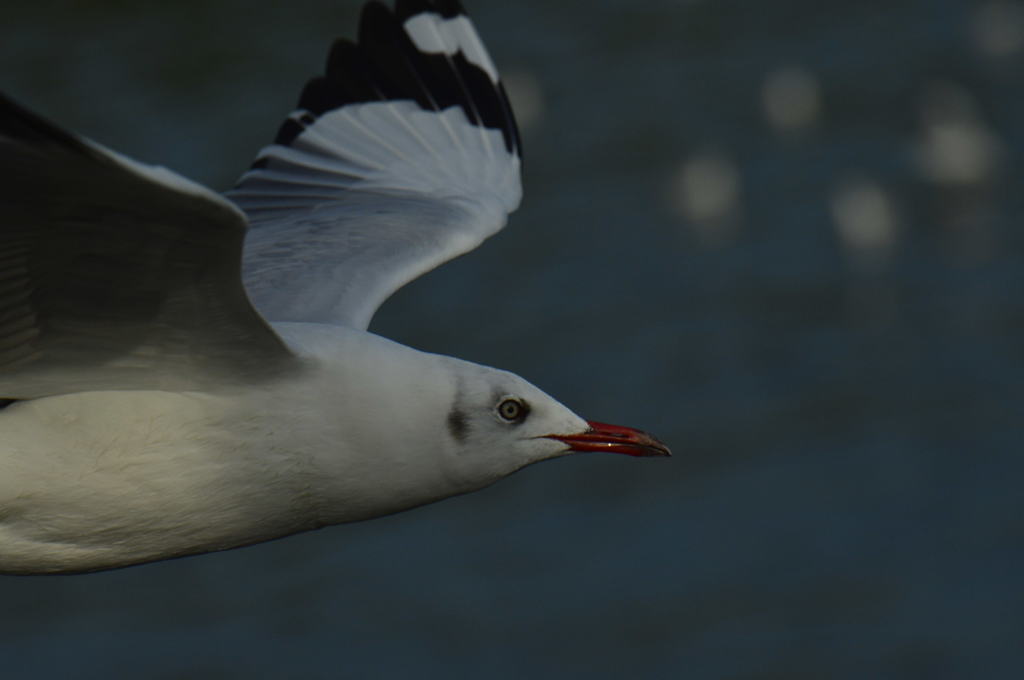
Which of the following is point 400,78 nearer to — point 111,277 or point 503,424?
point 503,424

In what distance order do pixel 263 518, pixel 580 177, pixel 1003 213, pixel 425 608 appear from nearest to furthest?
pixel 263 518 → pixel 425 608 → pixel 1003 213 → pixel 580 177

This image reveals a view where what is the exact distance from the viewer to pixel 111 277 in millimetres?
3807

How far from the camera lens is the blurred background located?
12.1 metres

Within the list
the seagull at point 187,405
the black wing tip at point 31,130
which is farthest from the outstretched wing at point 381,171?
the black wing tip at point 31,130

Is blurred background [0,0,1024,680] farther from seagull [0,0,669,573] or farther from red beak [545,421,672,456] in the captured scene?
seagull [0,0,669,573]

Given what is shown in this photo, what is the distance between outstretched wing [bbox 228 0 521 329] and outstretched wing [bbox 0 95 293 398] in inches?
32.3

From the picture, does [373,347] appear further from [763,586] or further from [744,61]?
[744,61]

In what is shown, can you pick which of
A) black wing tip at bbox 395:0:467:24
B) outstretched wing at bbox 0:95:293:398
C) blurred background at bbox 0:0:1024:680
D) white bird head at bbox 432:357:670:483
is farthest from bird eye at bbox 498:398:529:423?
blurred background at bbox 0:0:1024:680

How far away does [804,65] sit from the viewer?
60.3ft

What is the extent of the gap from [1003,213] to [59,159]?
1293 centimetres

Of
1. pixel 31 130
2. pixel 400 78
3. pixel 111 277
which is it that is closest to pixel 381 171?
pixel 400 78

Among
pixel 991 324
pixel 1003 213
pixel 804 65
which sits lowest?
pixel 991 324

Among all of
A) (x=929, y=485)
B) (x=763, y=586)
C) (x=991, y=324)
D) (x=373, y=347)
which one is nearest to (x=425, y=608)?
(x=763, y=586)

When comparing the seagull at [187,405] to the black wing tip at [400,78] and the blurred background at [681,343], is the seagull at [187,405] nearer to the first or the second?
the black wing tip at [400,78]
